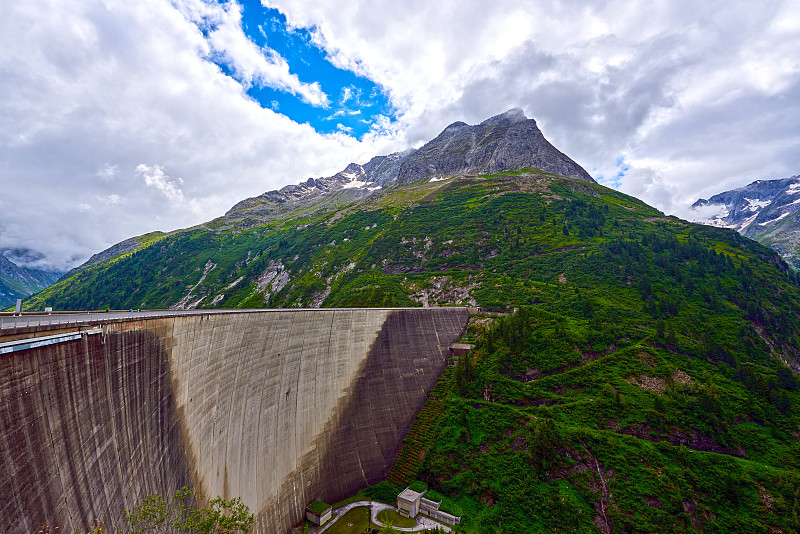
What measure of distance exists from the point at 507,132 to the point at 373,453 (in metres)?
182

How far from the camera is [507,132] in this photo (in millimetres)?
186000

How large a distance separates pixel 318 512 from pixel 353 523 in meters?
3.94

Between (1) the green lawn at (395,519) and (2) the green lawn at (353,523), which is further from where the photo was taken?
(1) the green lawn at (395,519)

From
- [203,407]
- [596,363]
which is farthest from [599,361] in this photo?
[203,407]

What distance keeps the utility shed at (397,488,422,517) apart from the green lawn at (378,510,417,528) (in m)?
0.57

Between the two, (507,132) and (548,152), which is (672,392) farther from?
(507,132)

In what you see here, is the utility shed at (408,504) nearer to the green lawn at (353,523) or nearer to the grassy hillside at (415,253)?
the green lawn at (353,523)

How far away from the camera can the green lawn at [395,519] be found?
35906 millimetres

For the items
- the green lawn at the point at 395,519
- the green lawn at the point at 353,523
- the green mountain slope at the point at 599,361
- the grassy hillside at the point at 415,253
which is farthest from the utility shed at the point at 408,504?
the grassy hillside at the point at 415,253

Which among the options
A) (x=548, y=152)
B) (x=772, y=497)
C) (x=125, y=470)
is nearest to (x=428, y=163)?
(x=548, y=152)

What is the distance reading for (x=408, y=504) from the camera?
37.9 metres

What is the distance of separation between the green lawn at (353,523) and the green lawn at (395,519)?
1.57 m

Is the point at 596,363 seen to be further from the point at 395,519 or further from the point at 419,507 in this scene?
the point at 395,519

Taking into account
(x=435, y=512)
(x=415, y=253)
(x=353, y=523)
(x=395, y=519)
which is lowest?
(x=435, y=512)
